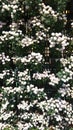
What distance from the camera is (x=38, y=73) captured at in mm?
7719

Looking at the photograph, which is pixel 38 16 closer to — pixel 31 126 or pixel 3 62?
pixel 3 62

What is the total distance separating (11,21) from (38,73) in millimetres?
1716

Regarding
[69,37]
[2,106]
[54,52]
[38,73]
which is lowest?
[2,106]

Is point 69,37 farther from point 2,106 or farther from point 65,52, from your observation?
point 2,106

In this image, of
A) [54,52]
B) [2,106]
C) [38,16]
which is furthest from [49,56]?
[2,106]

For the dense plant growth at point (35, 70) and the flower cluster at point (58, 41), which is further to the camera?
the flower cluster at point (58, 41)

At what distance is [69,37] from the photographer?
332 inches

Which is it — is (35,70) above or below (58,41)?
below

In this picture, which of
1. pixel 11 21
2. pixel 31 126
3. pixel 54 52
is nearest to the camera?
pixel 31 126

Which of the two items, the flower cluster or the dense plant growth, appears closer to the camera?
the dense plant growth

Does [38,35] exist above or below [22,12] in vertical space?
below

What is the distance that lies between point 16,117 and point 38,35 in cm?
194

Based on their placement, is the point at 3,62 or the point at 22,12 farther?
the point at 22,12

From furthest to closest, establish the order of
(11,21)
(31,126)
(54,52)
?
(11,21), (54,52), (31,126)
